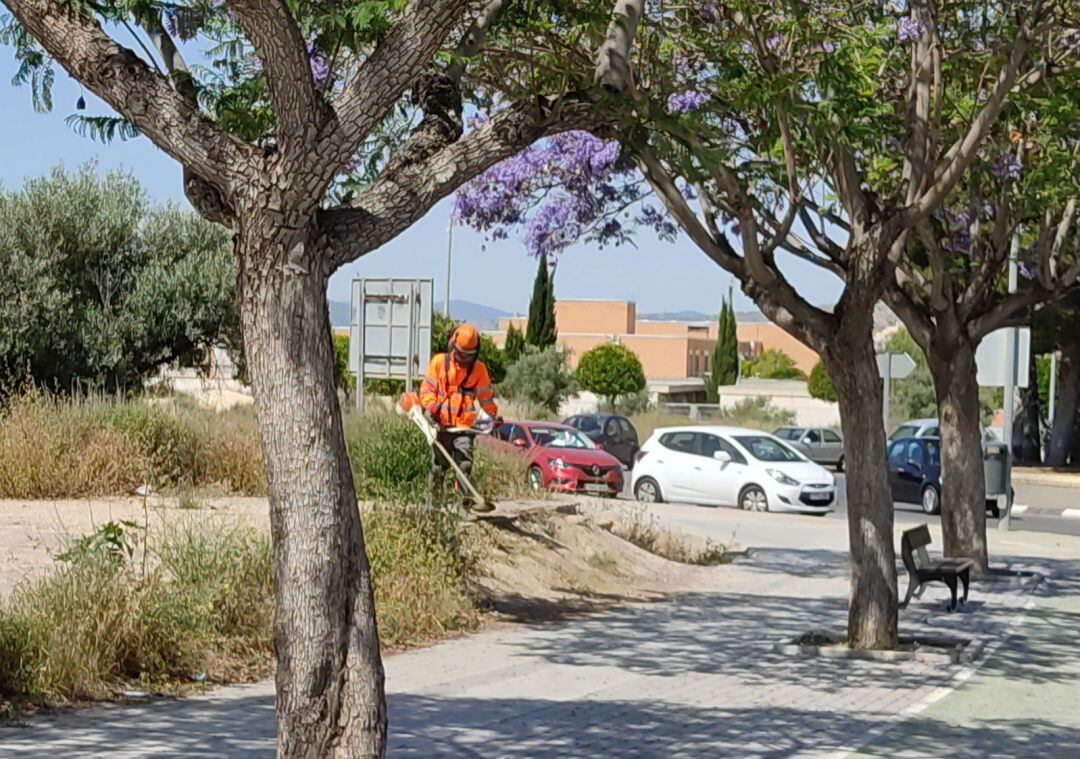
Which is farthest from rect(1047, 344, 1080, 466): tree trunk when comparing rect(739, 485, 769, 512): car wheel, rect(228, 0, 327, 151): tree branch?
rect(228, 0, 327, 151): tree branch

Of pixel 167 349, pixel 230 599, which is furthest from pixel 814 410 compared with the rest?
pixel 230 599

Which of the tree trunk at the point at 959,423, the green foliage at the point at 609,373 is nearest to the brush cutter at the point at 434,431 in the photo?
the tree trunk at the point at 959,423

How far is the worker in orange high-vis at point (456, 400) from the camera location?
46.3 feet

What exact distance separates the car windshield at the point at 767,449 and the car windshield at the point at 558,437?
10.9 feet

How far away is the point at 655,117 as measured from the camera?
7.91 m

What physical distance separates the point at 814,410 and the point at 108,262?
51413 millimetres

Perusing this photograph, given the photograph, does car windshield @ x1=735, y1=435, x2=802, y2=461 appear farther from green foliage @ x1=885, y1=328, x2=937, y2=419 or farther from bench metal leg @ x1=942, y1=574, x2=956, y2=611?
green foliage @ x1=885, y1=328, x2=937, y2=419

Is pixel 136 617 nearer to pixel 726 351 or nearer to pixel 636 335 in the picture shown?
pixel 726 351

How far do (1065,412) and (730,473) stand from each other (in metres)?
22.9

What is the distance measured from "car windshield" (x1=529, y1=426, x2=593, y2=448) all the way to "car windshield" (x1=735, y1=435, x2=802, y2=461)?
3.31 m

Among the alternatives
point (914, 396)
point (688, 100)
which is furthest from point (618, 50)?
point (914, 396)

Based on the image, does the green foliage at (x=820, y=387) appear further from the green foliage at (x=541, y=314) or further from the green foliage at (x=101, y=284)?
the green foliage at (x=101, y=284)

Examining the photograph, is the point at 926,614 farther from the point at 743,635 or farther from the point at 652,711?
the point at 652,711

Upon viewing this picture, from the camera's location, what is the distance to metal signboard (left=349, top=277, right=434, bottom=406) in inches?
789
